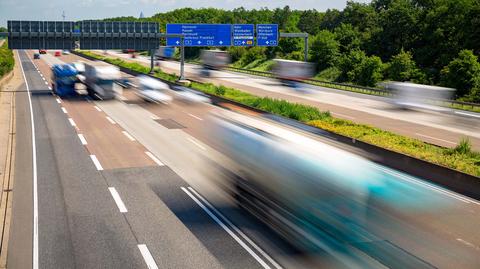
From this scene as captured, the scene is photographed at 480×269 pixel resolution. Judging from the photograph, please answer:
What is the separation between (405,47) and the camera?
70.4m

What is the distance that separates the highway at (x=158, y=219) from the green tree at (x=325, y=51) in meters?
53.4

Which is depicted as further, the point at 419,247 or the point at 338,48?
the point at 338,48

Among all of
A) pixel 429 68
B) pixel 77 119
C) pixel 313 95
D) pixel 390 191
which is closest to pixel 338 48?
pixel 429 68

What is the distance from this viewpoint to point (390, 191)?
40.3 ft

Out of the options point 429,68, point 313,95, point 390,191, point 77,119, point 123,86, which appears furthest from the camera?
point 429,68

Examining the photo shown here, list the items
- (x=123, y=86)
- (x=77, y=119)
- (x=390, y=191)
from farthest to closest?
(x=123, y=86) → (x=77, y=119) → (x=390, y=191)

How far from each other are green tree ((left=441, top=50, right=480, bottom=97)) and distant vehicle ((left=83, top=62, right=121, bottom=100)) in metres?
33.9

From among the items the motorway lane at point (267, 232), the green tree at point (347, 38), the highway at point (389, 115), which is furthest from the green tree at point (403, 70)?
the motorway lane at point (267, 232)

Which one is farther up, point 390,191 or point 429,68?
point 429,68

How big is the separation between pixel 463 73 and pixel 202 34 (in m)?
32.2

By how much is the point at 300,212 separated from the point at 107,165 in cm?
1086

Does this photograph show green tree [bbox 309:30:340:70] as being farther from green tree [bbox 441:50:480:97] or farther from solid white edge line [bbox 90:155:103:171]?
solid white edge line [bbox 90:155:103:171]

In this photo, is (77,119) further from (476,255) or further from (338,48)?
(338,48)

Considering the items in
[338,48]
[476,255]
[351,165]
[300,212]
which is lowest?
[476,255]
